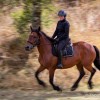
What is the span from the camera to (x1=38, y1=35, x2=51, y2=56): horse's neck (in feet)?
37.7

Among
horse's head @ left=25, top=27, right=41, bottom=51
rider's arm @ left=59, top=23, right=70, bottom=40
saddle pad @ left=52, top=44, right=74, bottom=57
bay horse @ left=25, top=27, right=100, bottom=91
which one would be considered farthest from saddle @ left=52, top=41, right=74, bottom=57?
horse's head @ left=25, top=27, right=41, bottom=51

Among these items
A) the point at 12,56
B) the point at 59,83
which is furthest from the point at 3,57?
the point at 59,83

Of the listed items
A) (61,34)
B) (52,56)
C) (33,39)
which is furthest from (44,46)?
(61,34)

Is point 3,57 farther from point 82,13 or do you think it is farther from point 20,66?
point 82,13

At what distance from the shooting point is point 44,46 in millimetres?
11531

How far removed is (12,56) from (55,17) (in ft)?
11.5

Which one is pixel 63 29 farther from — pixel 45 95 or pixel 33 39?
pixel 45 95

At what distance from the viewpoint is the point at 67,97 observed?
1088 cm

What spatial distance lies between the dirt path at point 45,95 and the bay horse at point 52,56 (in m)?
0.32

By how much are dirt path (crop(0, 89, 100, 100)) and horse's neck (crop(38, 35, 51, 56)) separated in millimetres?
1313

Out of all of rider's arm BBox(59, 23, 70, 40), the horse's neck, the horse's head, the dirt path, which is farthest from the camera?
the horse's neck

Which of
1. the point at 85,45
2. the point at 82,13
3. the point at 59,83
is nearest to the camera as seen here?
the point at 85,45

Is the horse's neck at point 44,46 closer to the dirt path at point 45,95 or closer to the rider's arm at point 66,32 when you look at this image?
the rider's arm at point 66,32

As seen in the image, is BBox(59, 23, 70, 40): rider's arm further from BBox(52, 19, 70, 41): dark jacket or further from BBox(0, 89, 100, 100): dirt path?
BBox(0, 89, 100, 100): dirt path
